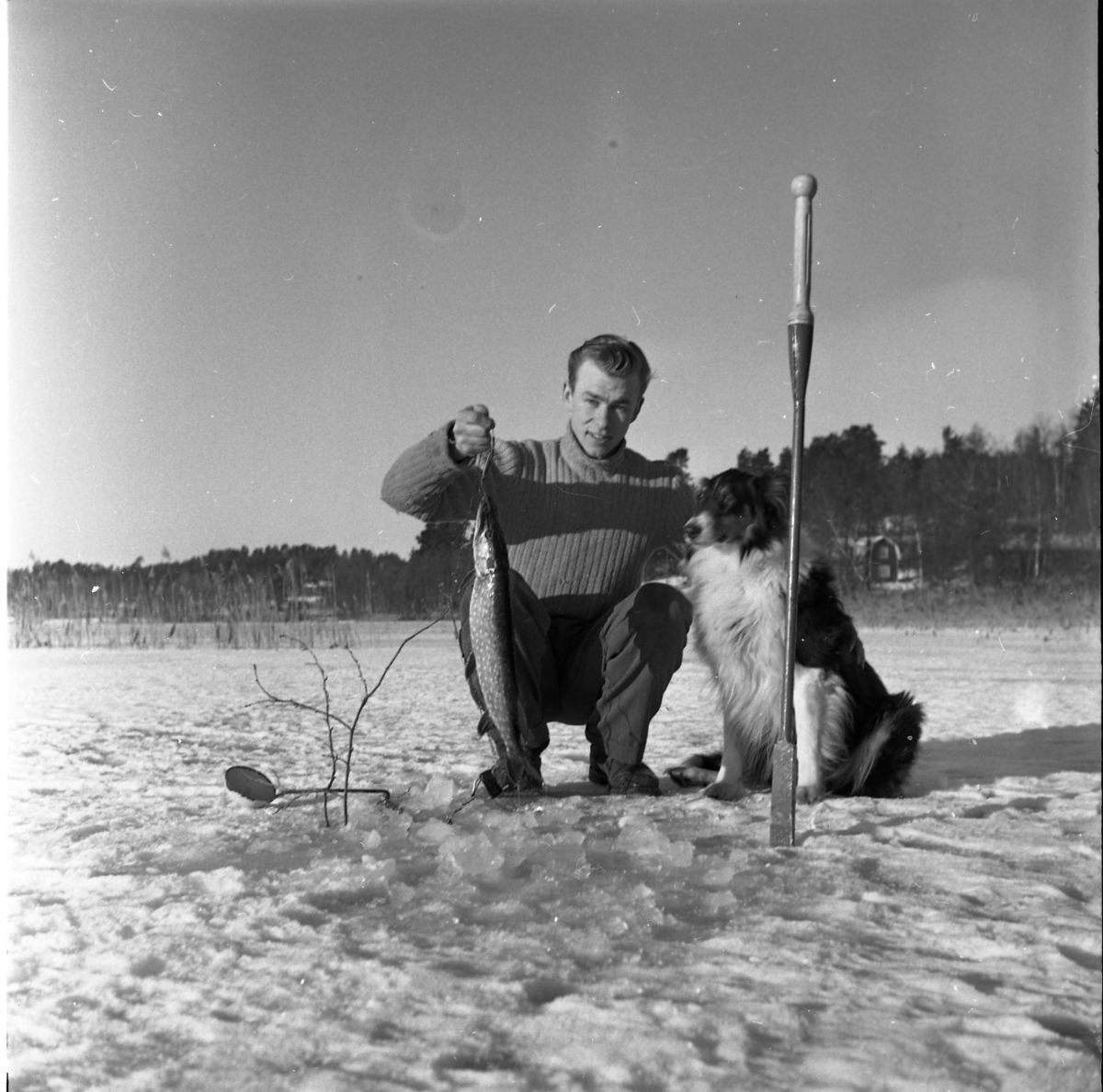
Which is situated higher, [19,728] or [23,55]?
[23,55]

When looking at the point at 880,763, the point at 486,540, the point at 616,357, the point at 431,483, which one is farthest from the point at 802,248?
the point at 880,763

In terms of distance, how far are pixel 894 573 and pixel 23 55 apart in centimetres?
826

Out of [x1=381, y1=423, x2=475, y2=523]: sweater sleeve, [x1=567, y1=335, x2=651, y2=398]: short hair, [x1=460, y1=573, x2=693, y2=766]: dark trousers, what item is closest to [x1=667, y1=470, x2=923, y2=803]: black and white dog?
[x1=460, y1=573, x2=693, y2=766]: dark trousers

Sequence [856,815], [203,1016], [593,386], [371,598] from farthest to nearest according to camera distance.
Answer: [371,598] → [593,386] → [856,815] → [203,1016]

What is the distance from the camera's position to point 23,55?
2.59 m

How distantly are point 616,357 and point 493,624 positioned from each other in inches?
44.1

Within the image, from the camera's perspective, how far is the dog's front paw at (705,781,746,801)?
3045 millimetres

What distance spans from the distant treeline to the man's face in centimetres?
34

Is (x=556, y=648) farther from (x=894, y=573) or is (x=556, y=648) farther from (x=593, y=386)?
(x=894, y=573)

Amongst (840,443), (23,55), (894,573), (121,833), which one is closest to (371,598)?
(121,833)

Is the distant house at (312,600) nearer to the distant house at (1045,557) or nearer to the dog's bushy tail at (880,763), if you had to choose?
the dog's bushy tail at (880,763)

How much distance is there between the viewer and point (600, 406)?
10.0 feet

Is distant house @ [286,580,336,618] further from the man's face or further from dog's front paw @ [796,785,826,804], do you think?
dog's front paw @ [796,785,826,804]

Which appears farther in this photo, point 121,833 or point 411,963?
point 121,833
